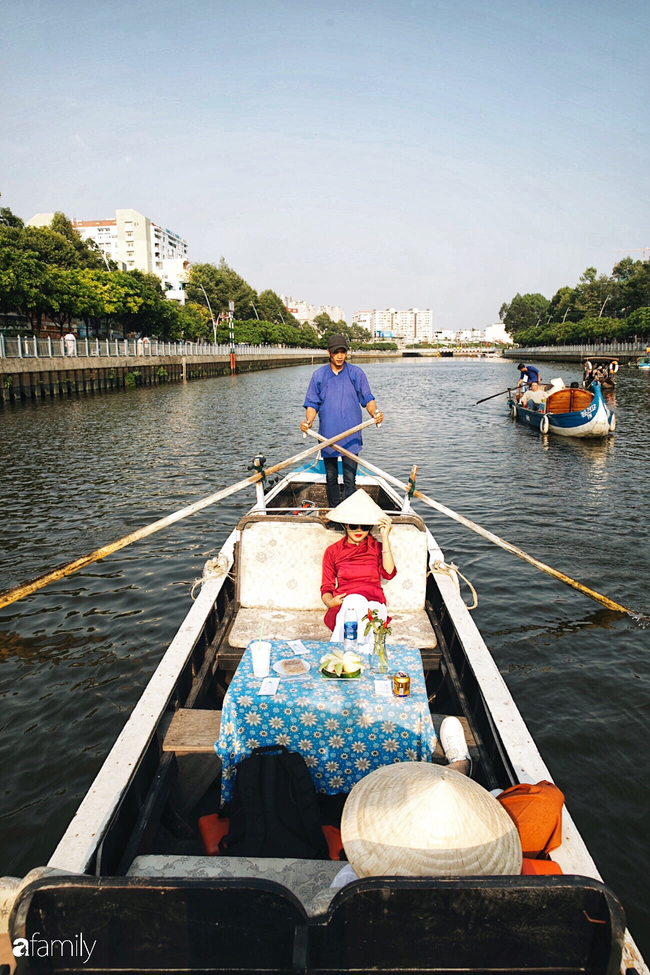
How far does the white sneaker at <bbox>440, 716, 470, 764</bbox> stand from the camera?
150 inches

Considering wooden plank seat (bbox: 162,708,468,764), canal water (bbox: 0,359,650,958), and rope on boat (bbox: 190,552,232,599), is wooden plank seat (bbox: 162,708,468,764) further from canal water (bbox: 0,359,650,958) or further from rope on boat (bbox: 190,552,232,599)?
rope on boat (bbox: 190,552,232,599)

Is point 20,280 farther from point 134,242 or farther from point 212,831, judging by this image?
point 134,242

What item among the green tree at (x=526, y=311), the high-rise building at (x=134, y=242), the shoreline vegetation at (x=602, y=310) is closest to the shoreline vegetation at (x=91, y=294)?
the high-rise building at (x=134, y=242)

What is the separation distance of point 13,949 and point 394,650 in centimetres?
277

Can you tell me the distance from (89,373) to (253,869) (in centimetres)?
4034

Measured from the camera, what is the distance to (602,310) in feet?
325

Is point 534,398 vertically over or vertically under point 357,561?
over

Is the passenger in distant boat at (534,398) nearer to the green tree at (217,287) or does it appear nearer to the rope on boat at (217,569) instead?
the rope on boat at (217,569)

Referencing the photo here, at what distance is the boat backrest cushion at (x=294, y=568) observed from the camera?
5844 millimetres

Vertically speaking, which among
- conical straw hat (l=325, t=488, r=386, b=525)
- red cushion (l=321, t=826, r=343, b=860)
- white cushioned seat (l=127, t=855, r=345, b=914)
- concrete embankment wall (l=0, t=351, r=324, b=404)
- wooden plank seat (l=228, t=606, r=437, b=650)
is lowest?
red cushion (l=321, t=826, r=343, b=860)

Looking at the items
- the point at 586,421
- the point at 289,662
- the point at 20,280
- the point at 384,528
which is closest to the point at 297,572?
the point at 384,528

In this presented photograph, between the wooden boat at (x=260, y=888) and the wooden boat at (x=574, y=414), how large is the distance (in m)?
19.7

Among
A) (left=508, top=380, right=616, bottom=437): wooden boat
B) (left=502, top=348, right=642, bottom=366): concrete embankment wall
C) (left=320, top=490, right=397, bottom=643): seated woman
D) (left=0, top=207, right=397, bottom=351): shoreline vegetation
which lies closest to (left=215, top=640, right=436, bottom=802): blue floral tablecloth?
(left=320, top=490, right=397, bottom=643): seated woman

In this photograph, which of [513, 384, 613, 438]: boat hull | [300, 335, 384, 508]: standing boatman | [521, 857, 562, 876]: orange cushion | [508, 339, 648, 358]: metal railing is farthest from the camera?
[508, 339, 648, 358]: metal railing
